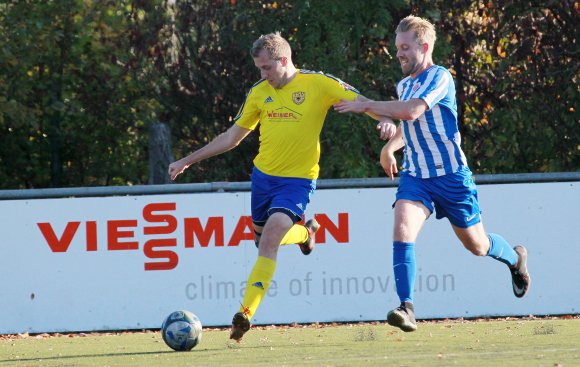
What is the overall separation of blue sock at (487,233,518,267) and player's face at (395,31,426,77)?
4.54 ft

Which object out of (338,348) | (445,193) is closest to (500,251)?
(445,193)

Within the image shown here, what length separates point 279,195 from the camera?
8680 mm

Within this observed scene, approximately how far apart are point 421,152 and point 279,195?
1.19m

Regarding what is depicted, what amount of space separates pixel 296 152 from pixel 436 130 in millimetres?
1164

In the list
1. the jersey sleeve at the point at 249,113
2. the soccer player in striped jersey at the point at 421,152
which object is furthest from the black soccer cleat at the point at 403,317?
the jersey sleeve at the point at 249,113

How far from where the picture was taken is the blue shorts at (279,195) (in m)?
8.62

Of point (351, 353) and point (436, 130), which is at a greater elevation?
point (436, 130)

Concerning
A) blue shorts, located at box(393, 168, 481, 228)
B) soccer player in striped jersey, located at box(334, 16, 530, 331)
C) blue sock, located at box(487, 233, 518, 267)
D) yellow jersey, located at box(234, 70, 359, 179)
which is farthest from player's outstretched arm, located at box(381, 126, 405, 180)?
blue sock, located at box(487, 233, 518, 267)

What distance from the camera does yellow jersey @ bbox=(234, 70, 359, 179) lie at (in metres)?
8.69

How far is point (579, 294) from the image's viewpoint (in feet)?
40.0

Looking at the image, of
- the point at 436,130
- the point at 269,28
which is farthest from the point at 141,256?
the point at 269,28

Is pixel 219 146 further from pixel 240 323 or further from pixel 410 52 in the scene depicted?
pixel 410 52

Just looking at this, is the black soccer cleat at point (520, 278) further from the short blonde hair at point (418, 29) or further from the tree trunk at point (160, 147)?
the tree trunk at point (160, 147)

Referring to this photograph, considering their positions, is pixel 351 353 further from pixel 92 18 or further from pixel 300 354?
pixel 92 18
